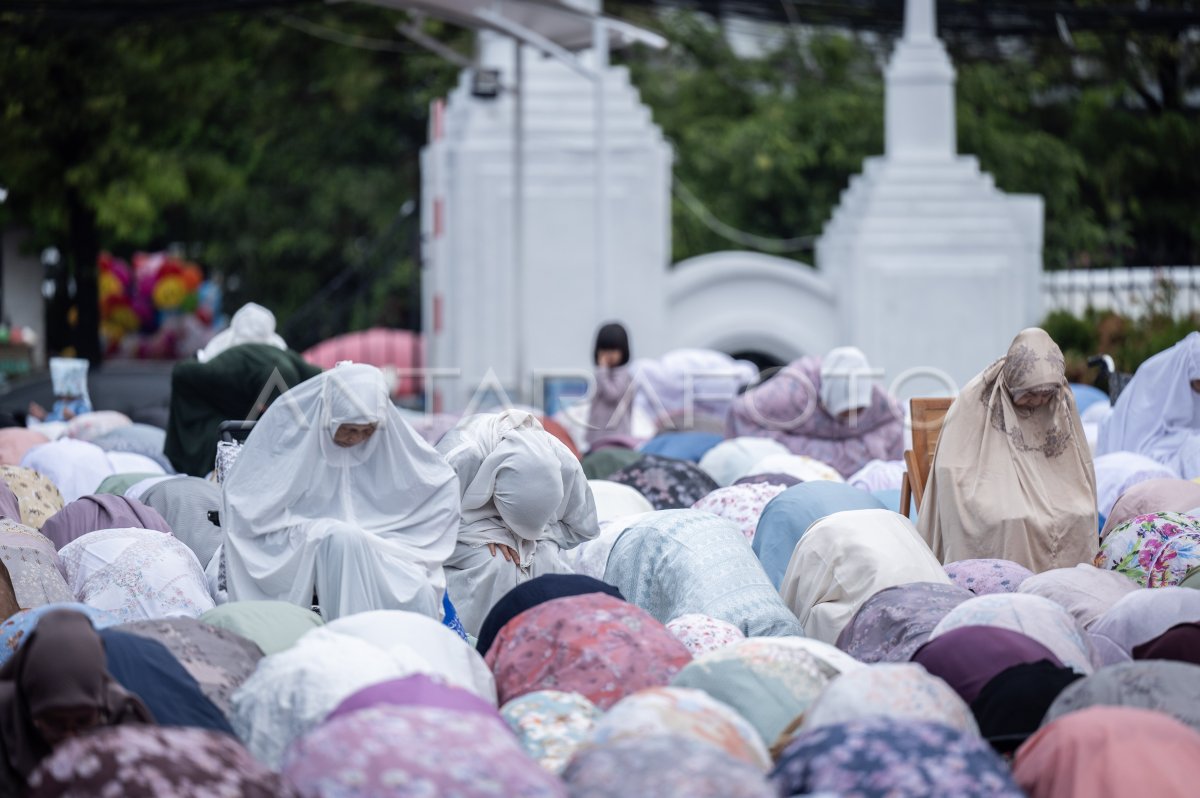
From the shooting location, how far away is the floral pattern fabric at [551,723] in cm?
448

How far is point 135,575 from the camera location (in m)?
5.98

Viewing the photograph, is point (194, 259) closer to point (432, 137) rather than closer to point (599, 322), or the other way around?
point (432, 137)

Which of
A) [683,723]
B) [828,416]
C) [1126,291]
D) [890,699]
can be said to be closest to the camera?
[683,723]

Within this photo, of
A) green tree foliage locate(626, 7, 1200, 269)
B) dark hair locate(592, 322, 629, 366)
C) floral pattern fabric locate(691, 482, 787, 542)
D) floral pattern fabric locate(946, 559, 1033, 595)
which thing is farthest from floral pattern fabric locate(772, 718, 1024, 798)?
green tree foliage locate(626, 7, 1200, 269)

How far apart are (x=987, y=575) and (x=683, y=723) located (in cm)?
242

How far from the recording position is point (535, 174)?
14.2m

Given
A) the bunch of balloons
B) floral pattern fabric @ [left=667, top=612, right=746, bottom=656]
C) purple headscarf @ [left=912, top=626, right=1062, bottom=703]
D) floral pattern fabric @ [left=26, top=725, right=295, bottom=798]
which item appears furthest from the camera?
the bunch of balloons

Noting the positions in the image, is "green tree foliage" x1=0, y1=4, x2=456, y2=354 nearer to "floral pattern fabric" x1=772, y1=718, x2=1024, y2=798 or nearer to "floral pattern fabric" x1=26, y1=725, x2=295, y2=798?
"floral pattern fabric" x1=26, y1=725, x2=295, y2=798

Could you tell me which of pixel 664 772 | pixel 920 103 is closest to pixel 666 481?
pixel 664 772

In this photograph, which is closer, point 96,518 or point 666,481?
point 96,518

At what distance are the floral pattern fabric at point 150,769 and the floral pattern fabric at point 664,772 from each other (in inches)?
25.8

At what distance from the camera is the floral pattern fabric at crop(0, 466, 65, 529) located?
735 centimetres

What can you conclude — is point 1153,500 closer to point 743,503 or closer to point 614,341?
point 743,503

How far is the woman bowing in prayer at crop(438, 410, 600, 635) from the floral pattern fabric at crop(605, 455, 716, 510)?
5.30 ft
